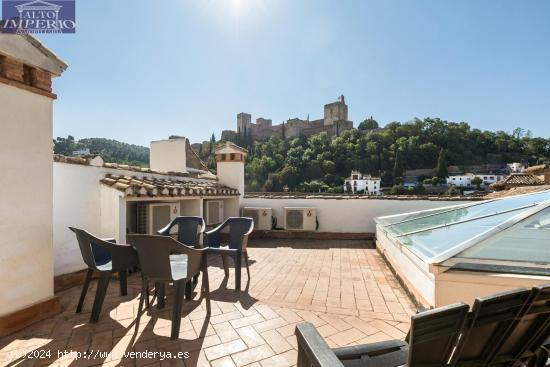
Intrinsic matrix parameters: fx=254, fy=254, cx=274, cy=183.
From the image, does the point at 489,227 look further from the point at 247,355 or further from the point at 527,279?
the point at 247,355

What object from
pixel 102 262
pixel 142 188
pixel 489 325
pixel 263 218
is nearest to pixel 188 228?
pixel 142 188

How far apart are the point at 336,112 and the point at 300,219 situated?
71143mm

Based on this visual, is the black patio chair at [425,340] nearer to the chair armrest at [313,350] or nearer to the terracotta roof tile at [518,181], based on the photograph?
the chair armrest at [313,350]

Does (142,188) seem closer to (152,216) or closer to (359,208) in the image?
(152,216)

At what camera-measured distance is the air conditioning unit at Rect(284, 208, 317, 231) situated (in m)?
8.07

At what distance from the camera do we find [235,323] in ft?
8.79

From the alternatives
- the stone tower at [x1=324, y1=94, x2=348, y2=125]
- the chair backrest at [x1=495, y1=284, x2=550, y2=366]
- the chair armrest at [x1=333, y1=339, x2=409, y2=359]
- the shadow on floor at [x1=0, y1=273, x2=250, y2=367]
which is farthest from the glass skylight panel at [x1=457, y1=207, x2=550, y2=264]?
the stone tower at [x1=324, y1=94, x2=348, y2=125]

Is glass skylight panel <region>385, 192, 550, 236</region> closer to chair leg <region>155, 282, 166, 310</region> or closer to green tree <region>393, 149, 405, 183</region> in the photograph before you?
chair leg <region>155, 282, 166, 310</region>

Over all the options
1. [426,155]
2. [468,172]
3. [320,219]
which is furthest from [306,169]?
[320,219]

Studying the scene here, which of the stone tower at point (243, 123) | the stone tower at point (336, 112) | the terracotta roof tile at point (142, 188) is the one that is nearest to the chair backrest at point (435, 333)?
the terracotta roof tile at point (142, 188)

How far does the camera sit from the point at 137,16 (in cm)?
535

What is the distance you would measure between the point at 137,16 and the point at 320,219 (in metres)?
7.04

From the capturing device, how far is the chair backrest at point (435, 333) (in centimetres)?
105

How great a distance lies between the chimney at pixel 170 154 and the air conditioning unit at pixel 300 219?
5.42 meters
